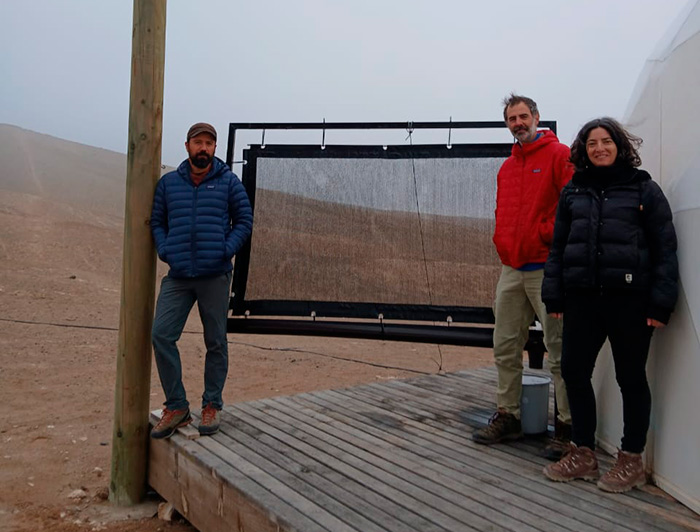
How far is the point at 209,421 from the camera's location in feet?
11.3

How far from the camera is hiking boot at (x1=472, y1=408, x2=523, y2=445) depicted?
324 centimetres

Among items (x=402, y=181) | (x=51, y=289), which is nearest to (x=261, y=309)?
(x=402, y=181)

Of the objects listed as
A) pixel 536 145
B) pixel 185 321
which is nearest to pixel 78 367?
pixel 185 321

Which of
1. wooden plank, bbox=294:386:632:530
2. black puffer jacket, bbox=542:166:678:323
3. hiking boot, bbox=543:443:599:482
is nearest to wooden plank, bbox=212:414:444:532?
wooden plank, bbox=294:386:632:530

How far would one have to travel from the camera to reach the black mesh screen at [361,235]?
14.7 ft

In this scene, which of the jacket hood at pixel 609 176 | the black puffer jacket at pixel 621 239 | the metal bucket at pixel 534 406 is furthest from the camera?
the metal bucket at pixel 534 406

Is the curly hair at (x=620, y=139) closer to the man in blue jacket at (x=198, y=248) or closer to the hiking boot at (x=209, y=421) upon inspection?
the man in blue jacket at (x=198, y=248)

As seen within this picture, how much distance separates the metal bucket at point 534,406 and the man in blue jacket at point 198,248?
173 cm

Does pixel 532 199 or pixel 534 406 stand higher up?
pixel 532 199

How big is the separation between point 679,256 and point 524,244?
2.35 feet

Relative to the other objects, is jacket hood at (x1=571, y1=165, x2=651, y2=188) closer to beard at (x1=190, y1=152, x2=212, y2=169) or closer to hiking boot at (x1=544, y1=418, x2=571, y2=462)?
hiking boot at (x1=544, y1=418, x2=571, y2=462)

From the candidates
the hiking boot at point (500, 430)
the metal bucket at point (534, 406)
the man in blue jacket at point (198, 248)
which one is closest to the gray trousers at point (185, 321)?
the man in blue jacket at point (198, 248)

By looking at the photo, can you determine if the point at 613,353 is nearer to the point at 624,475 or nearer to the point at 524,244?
the point at 624,475

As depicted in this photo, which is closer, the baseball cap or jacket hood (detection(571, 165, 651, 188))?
jacket hood (detection(571, 165, 651, 188))
